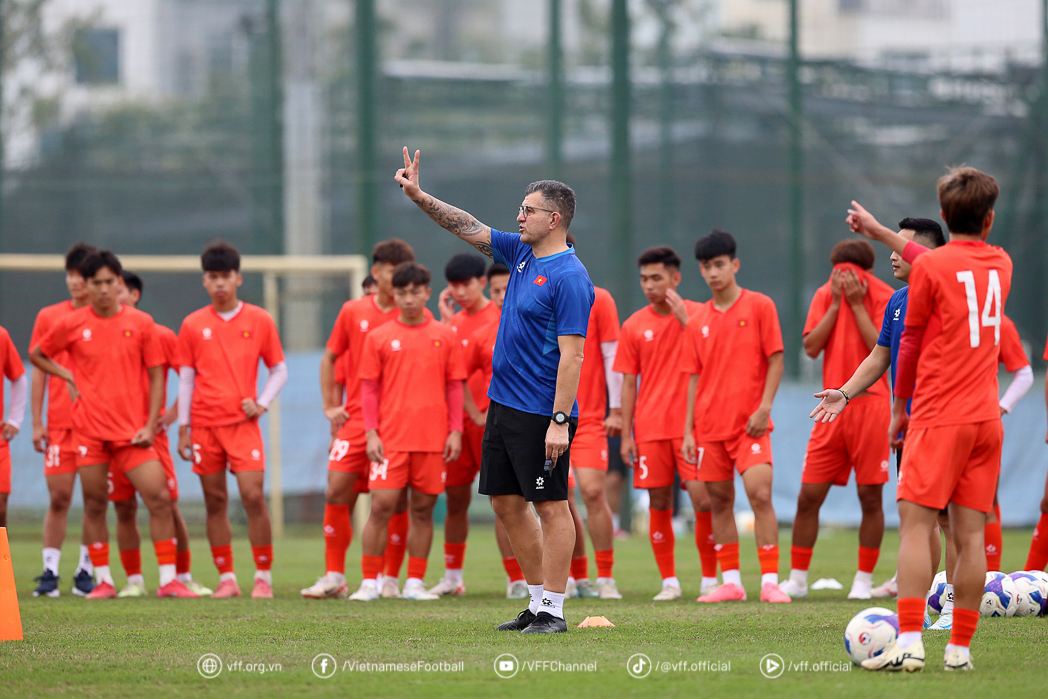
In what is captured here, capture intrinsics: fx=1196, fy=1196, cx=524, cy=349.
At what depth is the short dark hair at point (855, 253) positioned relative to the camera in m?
8.17

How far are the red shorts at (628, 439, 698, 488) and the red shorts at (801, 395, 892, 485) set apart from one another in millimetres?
910

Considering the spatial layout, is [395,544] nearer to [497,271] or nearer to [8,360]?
[497,271]

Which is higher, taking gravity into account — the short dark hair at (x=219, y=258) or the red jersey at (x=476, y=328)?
the short dark hair at (x=219, y=258)

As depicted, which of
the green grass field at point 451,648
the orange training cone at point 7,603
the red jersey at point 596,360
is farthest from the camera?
the red jersey at point 596,360

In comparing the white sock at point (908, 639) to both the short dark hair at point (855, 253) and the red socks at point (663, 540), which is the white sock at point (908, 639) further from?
the short dark hair at point (855, 253)

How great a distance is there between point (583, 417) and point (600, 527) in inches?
30.6

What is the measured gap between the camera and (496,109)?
16609mm

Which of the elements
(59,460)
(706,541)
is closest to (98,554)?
(59,460)

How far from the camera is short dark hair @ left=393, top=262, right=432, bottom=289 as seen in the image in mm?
8203

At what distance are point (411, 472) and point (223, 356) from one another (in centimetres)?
169

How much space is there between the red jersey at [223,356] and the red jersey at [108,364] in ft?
0.95

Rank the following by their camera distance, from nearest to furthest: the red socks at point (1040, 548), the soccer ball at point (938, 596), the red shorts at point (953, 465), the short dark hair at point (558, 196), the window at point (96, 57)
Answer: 1. the red shorts at point (953, 465)
2. the short dark hair at point (558, 196)
3. the soccer ball at point (938, 596)
4. the red socks at point (1040, 548)
5. the window at point (96, 57)

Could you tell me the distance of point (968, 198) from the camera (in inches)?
191

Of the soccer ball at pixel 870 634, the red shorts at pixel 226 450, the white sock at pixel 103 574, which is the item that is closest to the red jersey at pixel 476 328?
the red shorts at pixel 226 450
